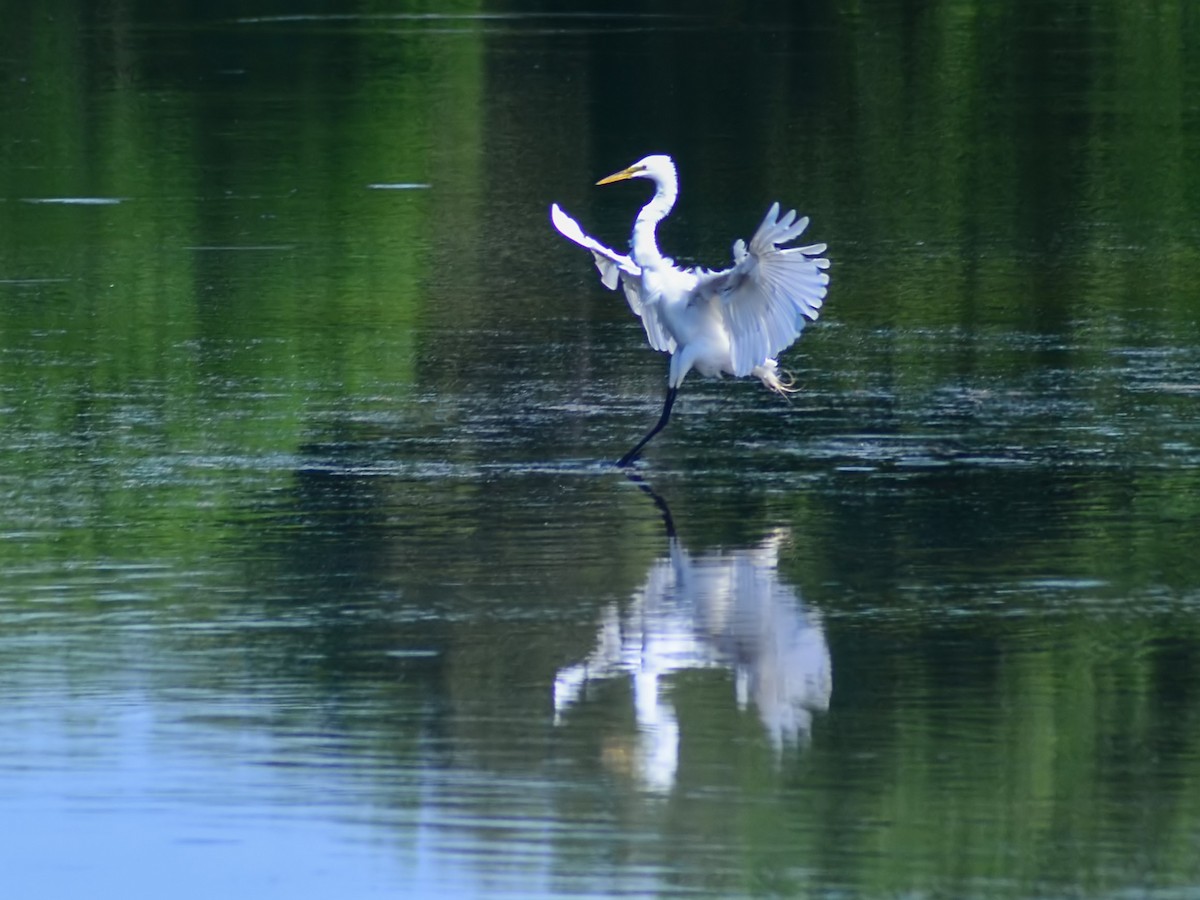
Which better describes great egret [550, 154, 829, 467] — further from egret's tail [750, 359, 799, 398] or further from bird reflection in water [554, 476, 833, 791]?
bird reflection in water [554, 476, 833, 791]

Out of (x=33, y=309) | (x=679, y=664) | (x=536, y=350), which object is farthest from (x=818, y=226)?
(x=679, y=664)

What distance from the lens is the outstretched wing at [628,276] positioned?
464 inches

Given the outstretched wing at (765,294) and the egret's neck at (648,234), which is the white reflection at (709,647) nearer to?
the outstretched wing at (765,294)

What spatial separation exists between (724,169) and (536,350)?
699 cm

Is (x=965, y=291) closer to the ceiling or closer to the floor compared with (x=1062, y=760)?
closer to the ceiling

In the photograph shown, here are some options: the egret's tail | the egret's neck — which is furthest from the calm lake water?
the egret's neck

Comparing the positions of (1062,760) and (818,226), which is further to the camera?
(818,226)

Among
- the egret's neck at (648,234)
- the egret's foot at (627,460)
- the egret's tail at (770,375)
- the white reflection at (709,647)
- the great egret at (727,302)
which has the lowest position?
the white reflection at (709,647)

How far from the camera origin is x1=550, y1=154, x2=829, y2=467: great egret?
11.1 metres

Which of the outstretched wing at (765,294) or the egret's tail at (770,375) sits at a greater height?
the outstretched wing at (765,294)

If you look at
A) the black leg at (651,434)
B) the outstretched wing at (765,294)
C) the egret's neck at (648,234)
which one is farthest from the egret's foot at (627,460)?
the egret's neck at (648,234)

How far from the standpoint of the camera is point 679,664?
826 cm

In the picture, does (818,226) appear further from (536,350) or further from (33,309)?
(33,309)

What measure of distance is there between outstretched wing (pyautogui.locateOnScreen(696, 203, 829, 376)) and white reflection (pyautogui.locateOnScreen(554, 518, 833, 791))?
180 cm
